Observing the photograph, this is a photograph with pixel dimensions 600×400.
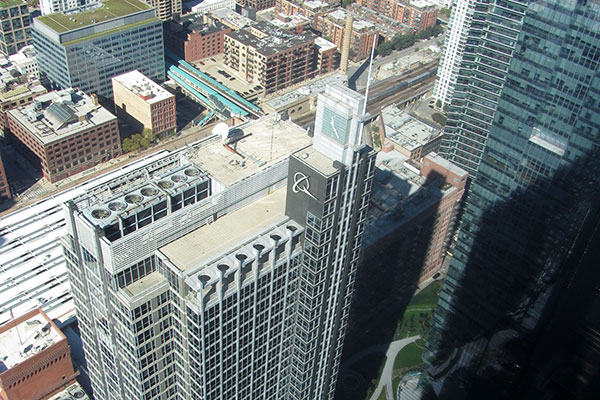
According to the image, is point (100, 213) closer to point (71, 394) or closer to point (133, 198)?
point (133, 198)

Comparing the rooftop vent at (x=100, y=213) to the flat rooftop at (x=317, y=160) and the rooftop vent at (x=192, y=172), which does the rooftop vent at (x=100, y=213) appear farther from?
the flat rooftop at (x=317, y=160)

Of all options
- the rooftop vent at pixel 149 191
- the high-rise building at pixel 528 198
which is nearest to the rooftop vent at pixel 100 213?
the rooftop vent at pixel 149 191

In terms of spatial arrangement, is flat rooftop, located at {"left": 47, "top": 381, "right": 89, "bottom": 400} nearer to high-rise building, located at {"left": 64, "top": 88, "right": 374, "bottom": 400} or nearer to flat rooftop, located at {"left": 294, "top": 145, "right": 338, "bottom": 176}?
high-rise building, located at {"left": 64, "top": 88, "right": 374, "bottom": 400}

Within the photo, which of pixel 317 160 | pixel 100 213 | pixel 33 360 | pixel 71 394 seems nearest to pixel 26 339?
pixel 33 360

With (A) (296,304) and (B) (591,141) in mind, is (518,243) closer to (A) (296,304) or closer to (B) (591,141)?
(B) (591,141)

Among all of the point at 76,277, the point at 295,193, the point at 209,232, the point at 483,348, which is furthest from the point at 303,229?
the point at 483,348

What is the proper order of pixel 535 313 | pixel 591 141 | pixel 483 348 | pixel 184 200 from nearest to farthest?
1. pixel 184 200
2. pixel 591 141
3. pixel 535 313
4. pixel 483 348
